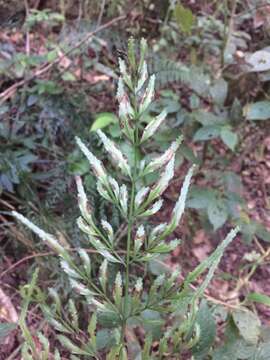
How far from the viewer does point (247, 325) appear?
1335mm

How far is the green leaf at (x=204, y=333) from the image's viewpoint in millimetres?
1011

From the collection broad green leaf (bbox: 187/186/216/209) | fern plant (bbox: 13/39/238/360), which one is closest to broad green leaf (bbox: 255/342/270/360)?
fern plant (bbox: 13/39/238/360)

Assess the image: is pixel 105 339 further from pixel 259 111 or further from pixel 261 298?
pixel 259 111

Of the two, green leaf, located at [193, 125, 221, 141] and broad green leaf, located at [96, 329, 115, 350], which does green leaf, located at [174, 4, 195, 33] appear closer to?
green leaf, located at [193, 125, 221, 141]

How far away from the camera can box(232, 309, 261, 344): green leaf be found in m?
1.31

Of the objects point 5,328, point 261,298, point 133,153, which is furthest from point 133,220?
point 133,153

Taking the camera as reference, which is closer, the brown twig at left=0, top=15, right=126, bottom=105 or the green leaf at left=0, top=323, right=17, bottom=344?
the green leaf at left=0, top=323, right=17, bottom=344

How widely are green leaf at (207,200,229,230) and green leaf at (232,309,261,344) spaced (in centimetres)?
35

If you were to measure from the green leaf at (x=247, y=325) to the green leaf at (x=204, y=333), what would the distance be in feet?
0.80

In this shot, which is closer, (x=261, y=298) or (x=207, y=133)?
(x=261, y=298)

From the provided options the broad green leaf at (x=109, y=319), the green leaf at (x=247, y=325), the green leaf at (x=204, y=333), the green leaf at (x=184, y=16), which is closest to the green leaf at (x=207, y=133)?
the green leaf at (x=184, y=16)

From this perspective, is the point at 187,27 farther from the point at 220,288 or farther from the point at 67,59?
the point at 220,288

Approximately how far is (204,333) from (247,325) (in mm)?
325

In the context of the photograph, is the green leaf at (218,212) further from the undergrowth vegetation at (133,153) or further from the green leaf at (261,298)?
the green leaf at (261,298)
